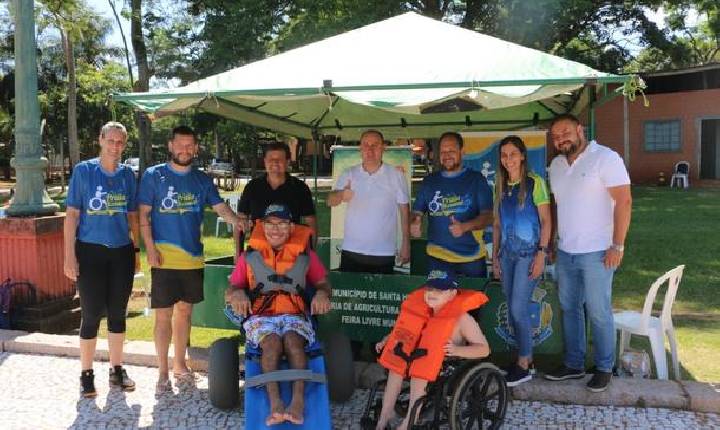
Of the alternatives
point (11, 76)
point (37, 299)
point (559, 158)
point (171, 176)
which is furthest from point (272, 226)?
point (11, 76)

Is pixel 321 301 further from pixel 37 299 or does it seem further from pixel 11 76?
pixel 11 76

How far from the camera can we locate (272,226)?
13.2ft

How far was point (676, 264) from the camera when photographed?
860 centimetres

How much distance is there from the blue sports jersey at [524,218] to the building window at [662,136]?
64.3 feet

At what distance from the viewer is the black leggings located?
424 centimetres

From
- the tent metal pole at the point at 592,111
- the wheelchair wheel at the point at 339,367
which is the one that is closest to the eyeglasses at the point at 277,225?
the wheelchair wheel at the point at 339,367

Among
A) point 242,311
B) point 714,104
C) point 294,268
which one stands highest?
point 714,104

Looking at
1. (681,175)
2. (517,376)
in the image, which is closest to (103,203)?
(517,376)

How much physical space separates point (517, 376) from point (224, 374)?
6.29 ft

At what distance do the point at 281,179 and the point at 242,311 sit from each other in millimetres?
1145

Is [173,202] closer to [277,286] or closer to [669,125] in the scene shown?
[277,286]

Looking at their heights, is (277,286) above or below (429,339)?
above

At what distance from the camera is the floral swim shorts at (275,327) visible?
3.79m

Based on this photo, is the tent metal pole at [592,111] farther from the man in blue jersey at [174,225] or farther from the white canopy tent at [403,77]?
the man in blue jersey at [174,225]
